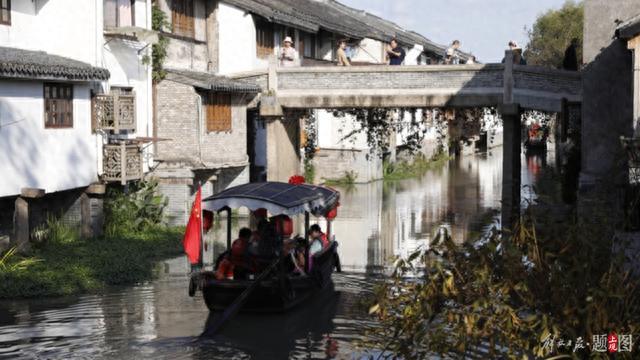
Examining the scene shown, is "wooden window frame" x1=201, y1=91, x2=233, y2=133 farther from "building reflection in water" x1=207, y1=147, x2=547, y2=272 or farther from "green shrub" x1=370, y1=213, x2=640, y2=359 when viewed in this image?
"green shrub" x1=370, y1=213, x2=640, y2=359

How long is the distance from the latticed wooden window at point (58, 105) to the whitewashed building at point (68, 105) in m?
0.02

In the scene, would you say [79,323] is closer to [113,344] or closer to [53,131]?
[113,344]

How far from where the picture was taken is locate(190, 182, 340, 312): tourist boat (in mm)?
16328

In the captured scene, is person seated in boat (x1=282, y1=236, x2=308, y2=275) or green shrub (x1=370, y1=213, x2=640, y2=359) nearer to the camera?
green shrub (x1=370, y1=213, x2=640, y2=359)

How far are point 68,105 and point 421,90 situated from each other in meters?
9.71

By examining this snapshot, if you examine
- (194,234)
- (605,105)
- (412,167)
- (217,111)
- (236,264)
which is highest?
(217,111)

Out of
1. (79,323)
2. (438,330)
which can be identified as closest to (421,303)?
(438,330)

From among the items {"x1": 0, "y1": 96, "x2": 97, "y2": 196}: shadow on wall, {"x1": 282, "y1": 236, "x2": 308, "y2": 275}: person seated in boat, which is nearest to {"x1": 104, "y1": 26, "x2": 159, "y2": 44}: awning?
Result: {"x1": 0, "y1": 96, "x2": 97, "y2": 196}: shadow on wall

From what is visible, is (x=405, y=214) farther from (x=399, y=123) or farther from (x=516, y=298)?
(x=516, y=298)

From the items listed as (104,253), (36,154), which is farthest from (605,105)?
(36,154)

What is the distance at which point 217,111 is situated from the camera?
27.3 m

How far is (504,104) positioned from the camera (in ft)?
Result: 83.0

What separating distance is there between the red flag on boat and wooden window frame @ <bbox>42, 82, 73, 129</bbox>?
21.5 feet

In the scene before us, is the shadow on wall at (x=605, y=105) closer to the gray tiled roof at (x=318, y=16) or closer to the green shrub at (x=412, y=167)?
the gray tiled roof at (x=318, y=16)
